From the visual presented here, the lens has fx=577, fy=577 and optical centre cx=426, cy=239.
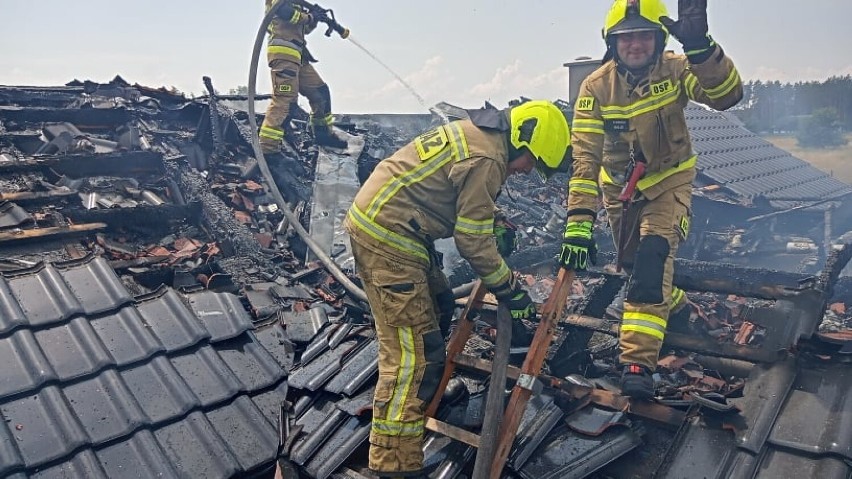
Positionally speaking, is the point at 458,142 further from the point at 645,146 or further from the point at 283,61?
the point at 283,61

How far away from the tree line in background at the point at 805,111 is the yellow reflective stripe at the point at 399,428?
1957cm

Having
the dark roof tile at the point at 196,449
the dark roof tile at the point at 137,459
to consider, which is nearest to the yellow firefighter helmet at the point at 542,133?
the dark roof tile at the point at 196,449

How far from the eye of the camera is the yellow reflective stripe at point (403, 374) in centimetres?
284

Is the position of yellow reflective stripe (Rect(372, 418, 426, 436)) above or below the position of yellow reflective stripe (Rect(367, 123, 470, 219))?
below

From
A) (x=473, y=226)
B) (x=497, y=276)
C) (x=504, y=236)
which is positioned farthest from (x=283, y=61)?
(x=497, y=276)

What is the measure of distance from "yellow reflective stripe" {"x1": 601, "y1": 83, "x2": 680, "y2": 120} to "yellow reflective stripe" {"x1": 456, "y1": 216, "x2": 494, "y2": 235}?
145 centimetres

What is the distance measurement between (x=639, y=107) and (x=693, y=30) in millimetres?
612

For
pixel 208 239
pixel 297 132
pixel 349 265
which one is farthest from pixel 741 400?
pixel 297 132

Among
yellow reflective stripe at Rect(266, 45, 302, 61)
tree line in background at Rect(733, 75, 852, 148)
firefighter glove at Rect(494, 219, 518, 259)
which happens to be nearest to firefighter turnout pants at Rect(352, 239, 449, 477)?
firefighter glove at Rect(494, 219, 518, 259)

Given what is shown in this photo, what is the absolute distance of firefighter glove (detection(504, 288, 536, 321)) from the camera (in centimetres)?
291

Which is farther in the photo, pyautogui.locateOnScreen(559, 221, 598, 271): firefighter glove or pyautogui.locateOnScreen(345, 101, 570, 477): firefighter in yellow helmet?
pyautogui.locateOnScreen(559, 221, 598, 271): firefighter glove

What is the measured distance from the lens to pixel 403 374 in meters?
2.92

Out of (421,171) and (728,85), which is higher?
(728,85)

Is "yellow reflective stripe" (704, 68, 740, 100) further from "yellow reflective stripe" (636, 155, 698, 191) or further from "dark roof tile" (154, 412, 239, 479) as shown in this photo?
"dark roof tile" (154, 412, 239, 479)
